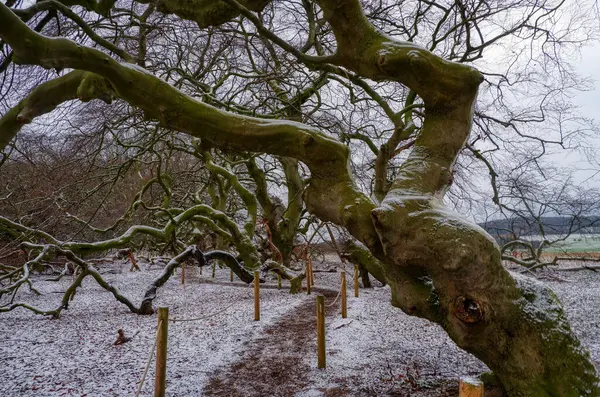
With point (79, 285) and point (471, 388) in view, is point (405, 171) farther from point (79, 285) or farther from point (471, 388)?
point (79, 285)

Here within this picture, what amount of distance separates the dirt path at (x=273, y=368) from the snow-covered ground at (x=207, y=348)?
0.07m

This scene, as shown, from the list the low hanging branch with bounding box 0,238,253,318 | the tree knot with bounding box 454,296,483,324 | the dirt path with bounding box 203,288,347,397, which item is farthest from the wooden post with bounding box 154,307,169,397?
the low hanging branch with bounding box 0,238,253,318

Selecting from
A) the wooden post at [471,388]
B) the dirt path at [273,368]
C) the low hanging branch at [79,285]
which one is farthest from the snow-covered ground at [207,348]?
the wooden post at [471,388]

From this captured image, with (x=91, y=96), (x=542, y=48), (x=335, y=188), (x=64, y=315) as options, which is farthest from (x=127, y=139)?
(x=542, y=48)

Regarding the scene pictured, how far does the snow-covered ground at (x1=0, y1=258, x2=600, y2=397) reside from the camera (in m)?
3.96

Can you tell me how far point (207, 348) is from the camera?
5.15 metres

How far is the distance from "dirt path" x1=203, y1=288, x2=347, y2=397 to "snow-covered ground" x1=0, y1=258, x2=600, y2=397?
2.9 inches

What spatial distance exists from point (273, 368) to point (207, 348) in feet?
3.73

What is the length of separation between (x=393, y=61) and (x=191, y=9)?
78.9 inches

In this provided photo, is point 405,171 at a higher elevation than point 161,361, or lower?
higher

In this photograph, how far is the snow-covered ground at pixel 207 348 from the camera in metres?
3.96

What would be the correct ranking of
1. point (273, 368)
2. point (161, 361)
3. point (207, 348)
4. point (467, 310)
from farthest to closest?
point (207, 348)
point (273, 368)
point (161, 361)
point (467, 310)

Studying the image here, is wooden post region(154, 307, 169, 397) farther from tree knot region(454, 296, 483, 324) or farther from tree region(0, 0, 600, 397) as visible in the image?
tree knot region(454, 296, 483, 324)

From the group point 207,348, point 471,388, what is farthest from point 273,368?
point 471,388
